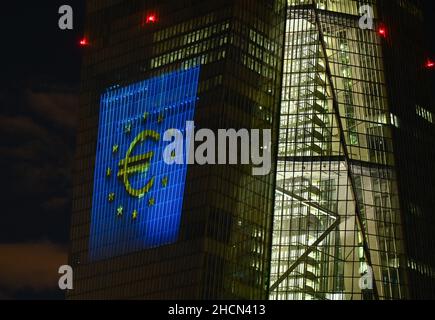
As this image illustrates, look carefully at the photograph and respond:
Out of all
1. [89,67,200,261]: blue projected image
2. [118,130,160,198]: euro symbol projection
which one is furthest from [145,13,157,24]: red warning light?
[118,130,160,198]: euro symbol projection

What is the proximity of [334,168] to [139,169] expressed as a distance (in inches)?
1047

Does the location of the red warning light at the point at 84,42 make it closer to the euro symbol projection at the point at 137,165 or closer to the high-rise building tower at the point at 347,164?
the euro symbol projection at the point at 137,165

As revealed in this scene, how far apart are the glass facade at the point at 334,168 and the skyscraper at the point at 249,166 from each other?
20 cm

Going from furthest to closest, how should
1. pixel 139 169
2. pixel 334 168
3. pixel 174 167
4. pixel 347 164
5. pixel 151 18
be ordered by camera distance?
pixel 151 18
pixel 334 168
pixel 347 164
pixel 139 169
pixel 174 167

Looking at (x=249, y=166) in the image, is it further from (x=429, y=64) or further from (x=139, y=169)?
(x=429, y=64)

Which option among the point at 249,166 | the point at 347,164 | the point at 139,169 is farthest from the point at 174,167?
the point at 347,164

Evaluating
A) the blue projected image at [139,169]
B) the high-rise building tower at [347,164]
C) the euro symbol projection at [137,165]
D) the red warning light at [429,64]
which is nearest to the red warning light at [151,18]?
the blue projected image at [139,169]

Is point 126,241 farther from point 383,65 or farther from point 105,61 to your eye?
point 383,65

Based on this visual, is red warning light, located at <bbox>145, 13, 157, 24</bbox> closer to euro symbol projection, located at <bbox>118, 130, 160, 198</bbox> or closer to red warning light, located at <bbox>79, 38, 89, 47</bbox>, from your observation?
red warning light, located at <bbox>79, 38, 89, 47</bbox>

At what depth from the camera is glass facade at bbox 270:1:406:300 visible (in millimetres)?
159375

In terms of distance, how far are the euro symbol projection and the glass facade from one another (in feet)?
63.6

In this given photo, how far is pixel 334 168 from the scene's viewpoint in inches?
6407

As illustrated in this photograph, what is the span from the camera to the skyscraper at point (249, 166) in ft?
490
